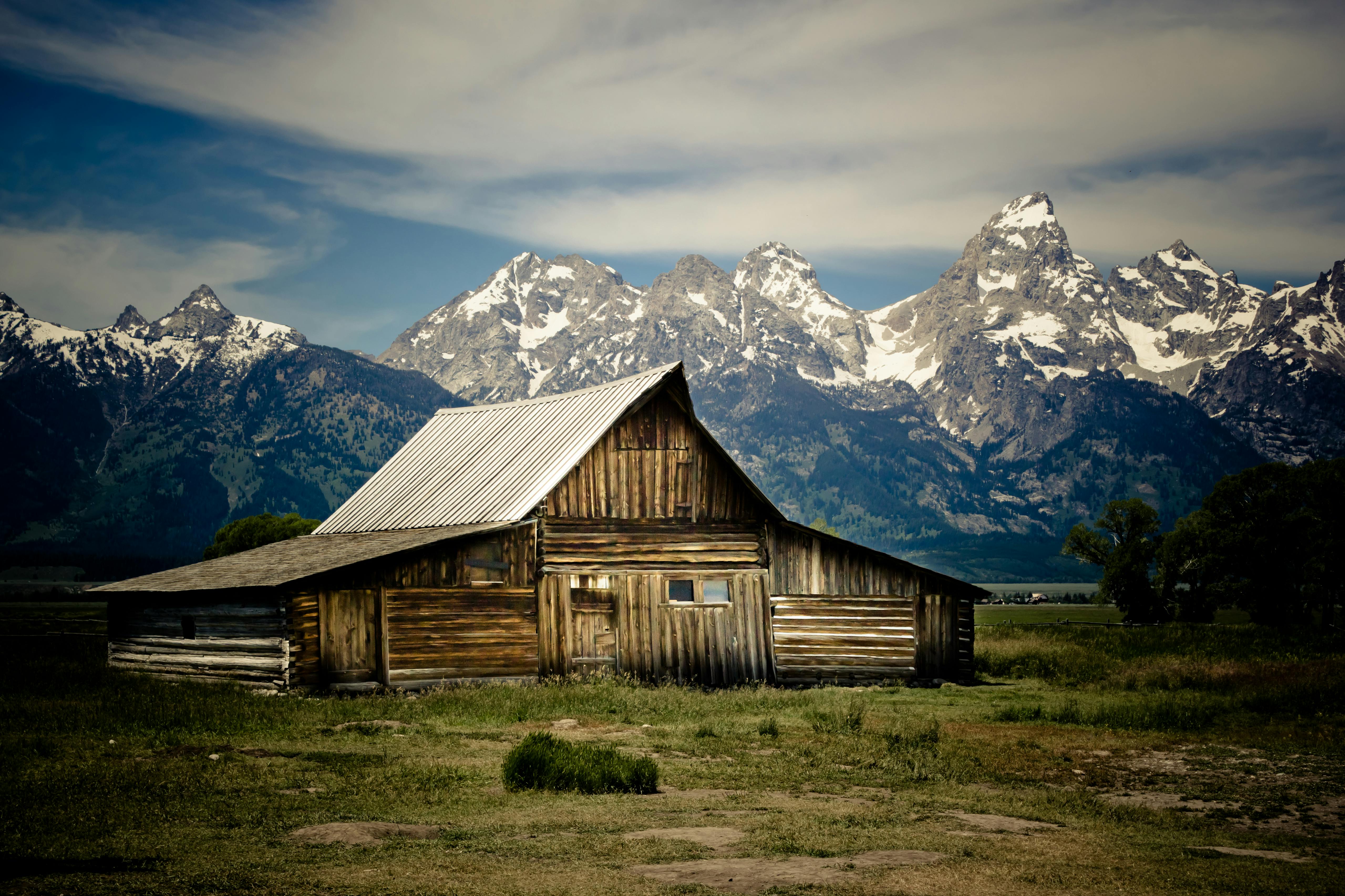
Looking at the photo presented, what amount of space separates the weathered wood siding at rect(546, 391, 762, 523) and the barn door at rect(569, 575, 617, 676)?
1.98 metres

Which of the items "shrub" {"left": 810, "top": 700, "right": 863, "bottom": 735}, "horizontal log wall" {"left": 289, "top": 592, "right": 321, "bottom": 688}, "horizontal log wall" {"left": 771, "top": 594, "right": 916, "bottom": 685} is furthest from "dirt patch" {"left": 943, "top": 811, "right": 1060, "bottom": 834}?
"horizontal log wall" {"left": 771, "top": 594, "right": 916, "bottom": 685}

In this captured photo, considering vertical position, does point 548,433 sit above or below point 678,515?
above

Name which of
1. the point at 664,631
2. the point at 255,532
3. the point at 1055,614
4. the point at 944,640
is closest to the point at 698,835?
the point at 664,631

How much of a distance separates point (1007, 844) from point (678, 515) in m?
22.3

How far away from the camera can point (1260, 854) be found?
13.0m

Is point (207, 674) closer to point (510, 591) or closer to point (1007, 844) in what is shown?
point (510, 591)

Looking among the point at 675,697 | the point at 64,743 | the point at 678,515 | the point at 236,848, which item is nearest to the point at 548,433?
the point at 678,515

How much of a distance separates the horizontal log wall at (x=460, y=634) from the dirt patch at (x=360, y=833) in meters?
16.8

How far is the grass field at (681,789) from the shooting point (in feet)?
37.0

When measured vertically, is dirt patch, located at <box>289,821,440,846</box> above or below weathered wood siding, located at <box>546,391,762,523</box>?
below

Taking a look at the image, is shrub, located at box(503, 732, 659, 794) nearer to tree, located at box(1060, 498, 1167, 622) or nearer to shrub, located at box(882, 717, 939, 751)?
shrub, located at box(882, 717, 939, 751)

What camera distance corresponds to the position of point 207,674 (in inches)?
1258

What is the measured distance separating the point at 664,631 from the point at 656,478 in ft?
14.9

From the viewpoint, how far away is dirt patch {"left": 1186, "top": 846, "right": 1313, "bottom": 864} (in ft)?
41.5
